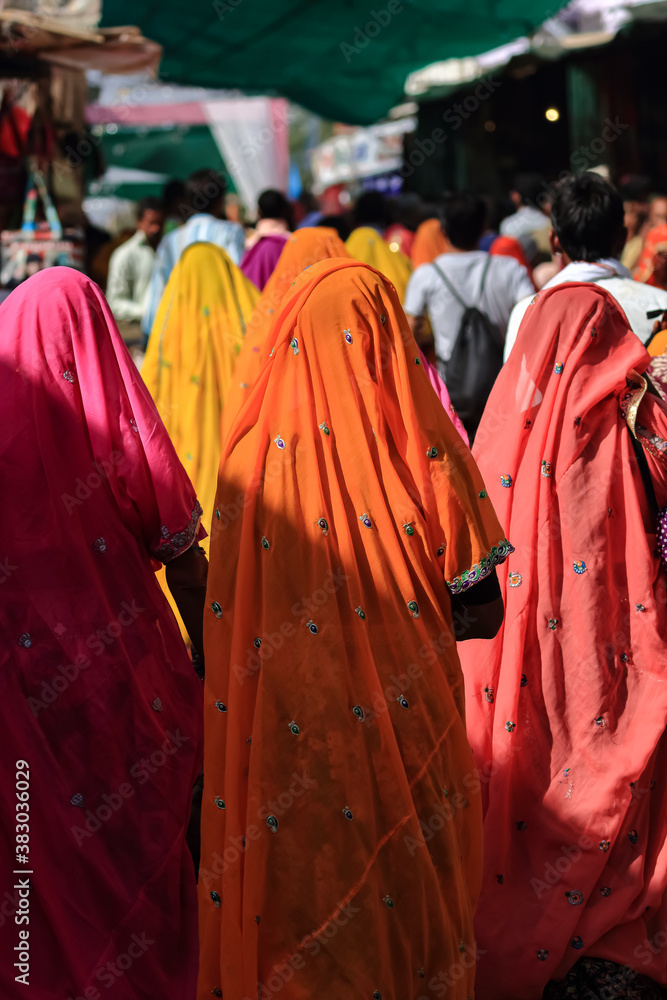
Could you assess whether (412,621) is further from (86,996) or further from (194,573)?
(86,996)

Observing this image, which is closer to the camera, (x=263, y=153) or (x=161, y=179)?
(x=263, y=153)

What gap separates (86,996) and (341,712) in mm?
820

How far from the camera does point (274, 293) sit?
4668 mm

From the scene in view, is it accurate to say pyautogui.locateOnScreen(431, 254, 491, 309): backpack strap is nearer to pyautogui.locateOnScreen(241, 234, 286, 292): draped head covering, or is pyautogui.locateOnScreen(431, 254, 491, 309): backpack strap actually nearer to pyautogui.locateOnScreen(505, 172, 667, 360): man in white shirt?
pyautogui.locateOnScreen(241, 234, 286, 292): draped head covering

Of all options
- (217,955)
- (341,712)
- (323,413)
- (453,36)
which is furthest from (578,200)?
(453,36)

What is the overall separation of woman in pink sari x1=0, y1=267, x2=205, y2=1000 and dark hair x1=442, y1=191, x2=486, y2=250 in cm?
320

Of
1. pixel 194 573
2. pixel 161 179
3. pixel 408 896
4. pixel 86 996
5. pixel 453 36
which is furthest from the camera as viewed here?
pixel 161 179

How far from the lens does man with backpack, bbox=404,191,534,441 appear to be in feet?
16.9

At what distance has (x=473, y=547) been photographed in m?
2.23

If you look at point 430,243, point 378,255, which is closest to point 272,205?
A: point 378,255

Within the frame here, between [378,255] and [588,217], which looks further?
[378,255]
